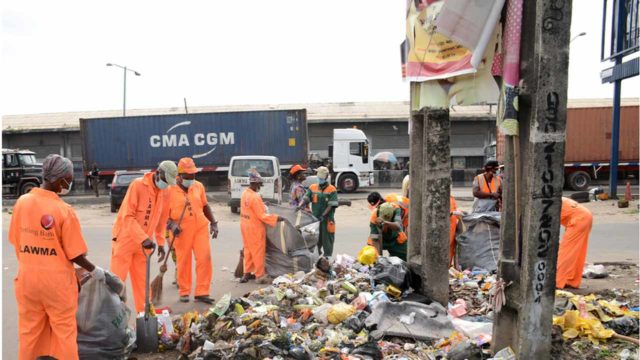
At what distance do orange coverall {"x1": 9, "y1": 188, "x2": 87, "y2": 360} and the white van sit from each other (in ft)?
40.9

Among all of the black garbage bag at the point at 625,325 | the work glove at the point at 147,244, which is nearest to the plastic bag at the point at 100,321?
the work glove at the point at 147,244

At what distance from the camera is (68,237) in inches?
148

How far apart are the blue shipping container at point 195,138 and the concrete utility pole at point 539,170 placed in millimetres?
19573

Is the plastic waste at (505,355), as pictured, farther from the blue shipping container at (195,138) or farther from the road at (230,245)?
the blue shipping container at (195,138)

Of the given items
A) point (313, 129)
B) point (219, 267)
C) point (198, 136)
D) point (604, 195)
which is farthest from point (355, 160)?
point (219, 267)

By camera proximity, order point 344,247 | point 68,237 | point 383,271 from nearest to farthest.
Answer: point 68,237, point 383,271, point 344,247

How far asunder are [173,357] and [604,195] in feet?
57.6

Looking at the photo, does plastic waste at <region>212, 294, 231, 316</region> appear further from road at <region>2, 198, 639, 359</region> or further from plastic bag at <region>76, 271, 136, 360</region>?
road at <region>2, 198, 639, 359</region>

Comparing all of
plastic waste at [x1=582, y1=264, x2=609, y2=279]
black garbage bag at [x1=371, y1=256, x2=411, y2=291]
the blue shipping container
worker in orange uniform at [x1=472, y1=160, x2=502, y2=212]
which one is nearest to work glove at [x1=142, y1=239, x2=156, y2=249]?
black garbage bag at [x1=371, y1=256, x2=411, y2=291]

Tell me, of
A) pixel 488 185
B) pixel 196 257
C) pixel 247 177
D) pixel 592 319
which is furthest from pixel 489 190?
pixel 247 177

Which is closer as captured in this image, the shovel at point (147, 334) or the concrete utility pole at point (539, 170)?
the concrete utility pole at point (539, 170)

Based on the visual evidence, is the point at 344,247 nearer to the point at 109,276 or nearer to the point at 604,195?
the point at 109,276

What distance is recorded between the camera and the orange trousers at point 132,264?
5.25 m

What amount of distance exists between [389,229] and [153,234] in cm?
275
